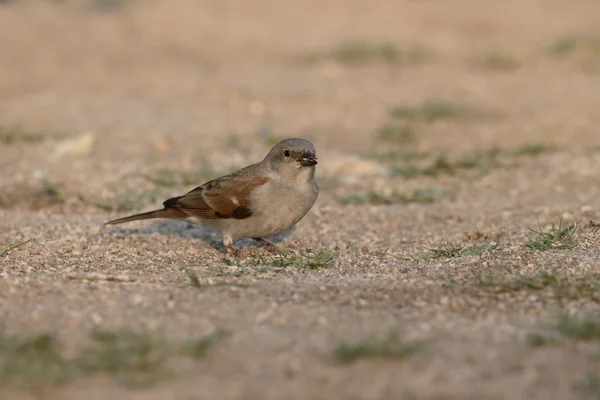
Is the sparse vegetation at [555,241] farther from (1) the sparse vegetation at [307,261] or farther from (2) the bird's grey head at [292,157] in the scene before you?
(2) the bird's grey head at [292,157]

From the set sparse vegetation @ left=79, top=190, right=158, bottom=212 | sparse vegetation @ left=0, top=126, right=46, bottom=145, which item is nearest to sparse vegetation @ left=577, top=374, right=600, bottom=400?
sparse vegetation @ left=79, top=190, right=158, bottom=212

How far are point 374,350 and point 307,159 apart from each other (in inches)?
110

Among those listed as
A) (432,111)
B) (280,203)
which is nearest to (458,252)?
(280,203)

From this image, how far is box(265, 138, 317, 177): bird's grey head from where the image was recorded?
6.45 m

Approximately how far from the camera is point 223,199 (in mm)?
6434

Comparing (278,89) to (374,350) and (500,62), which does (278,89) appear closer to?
(500,62)

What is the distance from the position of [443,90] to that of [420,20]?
6.03m

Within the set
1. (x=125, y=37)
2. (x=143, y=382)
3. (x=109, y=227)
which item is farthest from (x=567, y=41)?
(x=143, y=382)

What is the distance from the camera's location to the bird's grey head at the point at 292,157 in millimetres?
6445

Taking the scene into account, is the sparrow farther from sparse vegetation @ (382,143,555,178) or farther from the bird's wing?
sparse vegetation @ (382,143,555,178)

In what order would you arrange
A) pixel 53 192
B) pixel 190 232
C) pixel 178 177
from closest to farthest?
pixel 190 232 → pixel 53 192 → pixel 178 177

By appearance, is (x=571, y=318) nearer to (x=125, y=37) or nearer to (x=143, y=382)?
(x=143, y=382)

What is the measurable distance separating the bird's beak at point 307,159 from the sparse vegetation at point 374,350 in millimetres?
2662

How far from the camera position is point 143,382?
3.50 m
